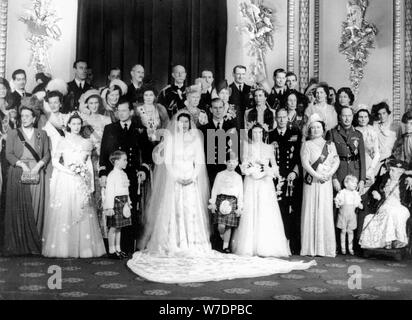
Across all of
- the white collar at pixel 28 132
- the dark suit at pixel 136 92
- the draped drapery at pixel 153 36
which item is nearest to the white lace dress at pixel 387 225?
the draped drapery at pixel 153 36

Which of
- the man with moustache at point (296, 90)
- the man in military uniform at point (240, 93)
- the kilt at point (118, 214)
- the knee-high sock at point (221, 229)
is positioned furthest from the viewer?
the man with moustache at point (296, 90)

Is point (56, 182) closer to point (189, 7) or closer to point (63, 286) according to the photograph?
point (63, 286)

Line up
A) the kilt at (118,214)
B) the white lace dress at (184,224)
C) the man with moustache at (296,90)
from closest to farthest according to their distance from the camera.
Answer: the white lace dress at (184,224) → the kilt at (118,214) → the man with moustache at (296,90)

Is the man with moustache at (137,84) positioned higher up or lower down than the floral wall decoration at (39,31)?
lower down

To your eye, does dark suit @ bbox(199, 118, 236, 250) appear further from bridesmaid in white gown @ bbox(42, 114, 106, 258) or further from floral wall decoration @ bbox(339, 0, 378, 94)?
floral wall decoration @ bbox(339, 0, 378, 94)

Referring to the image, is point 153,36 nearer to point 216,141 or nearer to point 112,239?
point 216,141

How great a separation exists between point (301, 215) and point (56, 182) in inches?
86.1

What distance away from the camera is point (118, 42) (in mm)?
5418

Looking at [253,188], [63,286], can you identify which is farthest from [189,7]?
[63,286]

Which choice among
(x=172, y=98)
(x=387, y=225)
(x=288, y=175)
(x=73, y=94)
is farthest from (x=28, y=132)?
(x=387, y=225)

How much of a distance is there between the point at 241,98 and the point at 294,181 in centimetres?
89

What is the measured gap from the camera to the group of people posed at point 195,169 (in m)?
5.38

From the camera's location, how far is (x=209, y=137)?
18.2 feet

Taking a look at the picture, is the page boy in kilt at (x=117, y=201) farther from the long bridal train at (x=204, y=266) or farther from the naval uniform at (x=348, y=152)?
the naval uniform at (x=348, y=152)
